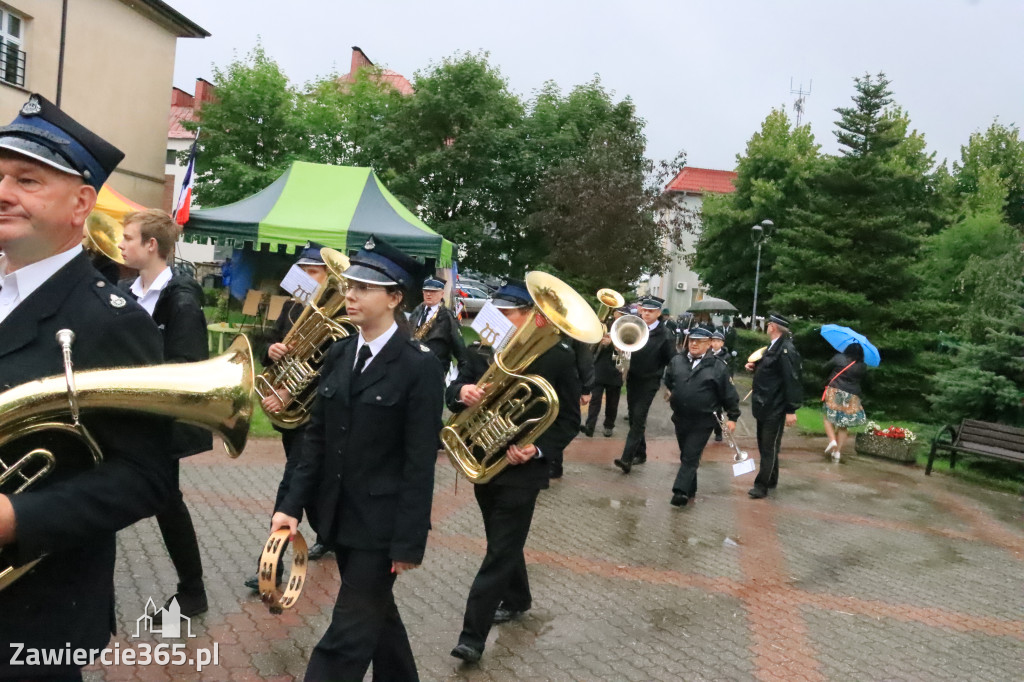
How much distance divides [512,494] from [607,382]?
7692mm

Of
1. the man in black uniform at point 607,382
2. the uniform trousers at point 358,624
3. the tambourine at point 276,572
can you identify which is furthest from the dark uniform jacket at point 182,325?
the man in black uniform at point 607,382

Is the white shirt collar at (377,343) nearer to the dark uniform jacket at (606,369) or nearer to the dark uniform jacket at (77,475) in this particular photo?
the dark uniform jacket at (77,475)

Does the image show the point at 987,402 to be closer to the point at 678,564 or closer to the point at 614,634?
the point at 678,564

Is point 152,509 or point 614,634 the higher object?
point 152,509

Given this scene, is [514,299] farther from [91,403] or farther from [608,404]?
[608,404]

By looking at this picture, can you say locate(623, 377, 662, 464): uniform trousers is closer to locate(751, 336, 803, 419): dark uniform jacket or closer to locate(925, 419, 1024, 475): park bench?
locate(751, 336, 803, 419): dark uniform jacket

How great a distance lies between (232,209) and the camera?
15656 mm

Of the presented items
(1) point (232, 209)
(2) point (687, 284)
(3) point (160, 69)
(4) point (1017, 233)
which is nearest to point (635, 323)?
(1) point (232, 209)

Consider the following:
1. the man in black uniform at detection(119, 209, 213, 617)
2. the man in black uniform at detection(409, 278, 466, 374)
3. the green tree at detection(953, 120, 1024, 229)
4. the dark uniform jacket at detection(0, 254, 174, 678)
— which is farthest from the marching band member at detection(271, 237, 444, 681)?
the green tree at detection(953, 120, 1024, 229)

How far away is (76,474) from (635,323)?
30.7 ft

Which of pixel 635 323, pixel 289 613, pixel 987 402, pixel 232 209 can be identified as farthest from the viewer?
pixel 232 209

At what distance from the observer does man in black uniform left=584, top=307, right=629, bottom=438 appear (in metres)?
12.0

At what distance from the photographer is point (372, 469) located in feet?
11.5

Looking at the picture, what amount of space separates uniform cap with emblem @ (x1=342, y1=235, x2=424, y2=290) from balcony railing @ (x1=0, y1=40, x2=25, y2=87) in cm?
1924
